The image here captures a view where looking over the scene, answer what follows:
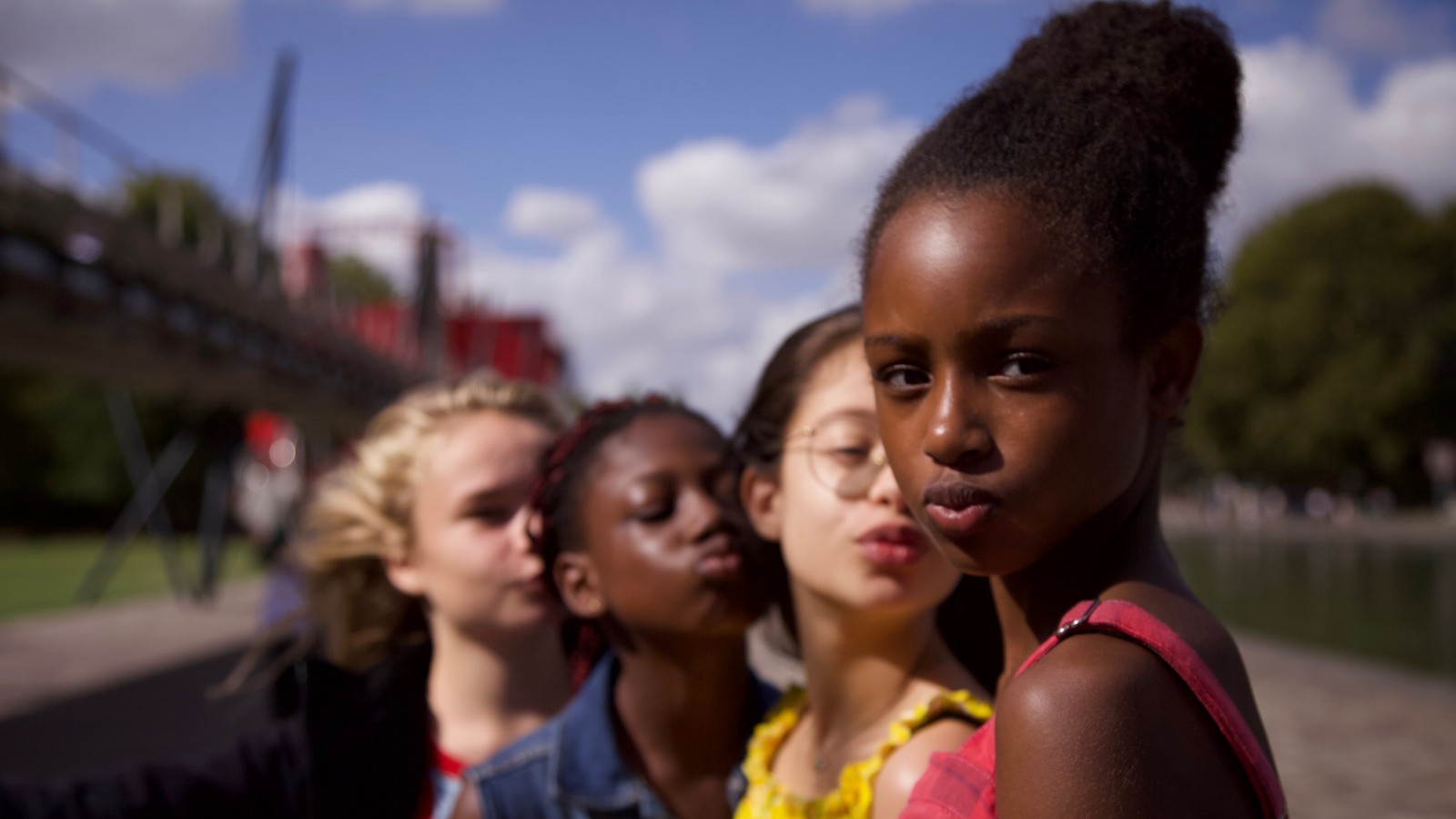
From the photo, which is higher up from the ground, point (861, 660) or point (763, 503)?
point (763, 503)

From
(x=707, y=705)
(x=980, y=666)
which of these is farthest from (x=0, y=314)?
(x=980, y=666)

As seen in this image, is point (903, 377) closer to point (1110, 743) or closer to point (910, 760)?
point (1110, 743)

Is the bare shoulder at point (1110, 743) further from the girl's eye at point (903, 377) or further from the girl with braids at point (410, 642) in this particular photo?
the girl with braids at point (410, 642)

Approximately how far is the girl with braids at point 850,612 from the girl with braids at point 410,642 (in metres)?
0.82

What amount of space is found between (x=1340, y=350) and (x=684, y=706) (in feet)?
166

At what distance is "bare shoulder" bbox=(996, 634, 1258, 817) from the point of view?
968 millimetres

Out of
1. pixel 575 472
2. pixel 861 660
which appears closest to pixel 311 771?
pixel 575 472

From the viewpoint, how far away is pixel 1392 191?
49.9 m

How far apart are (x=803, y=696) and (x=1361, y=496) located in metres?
54.4

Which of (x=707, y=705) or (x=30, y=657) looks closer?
(x=707, y=705)

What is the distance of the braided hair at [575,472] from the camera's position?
255cm

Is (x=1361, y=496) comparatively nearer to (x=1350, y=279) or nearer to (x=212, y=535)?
(x=1350, y=279)

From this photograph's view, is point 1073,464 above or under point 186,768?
above

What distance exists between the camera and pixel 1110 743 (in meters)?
0.97
